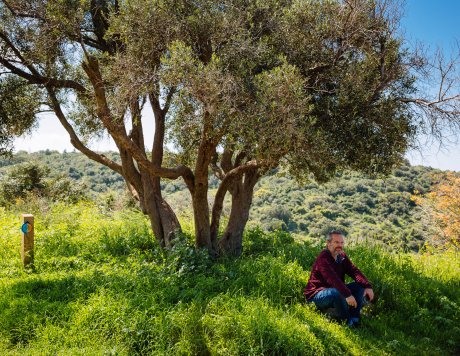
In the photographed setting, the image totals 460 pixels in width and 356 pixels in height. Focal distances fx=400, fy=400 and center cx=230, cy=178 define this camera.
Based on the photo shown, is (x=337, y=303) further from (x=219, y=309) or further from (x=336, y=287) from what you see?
(x=219, y=309)

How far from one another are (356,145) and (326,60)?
74.5 inches

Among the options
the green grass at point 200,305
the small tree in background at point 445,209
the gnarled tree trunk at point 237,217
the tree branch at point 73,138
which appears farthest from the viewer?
the small tree in background at point 445,209

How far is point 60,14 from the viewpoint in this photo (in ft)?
24.6

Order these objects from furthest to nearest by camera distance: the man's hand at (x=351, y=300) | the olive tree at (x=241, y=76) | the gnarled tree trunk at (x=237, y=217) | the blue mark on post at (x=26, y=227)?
the gnarled tree trunk at (x=237, y=217), the blue mark on post at (x=26, y=227), the olive tree at (x=241, y=76), the man's hand at (x=351, y=300)

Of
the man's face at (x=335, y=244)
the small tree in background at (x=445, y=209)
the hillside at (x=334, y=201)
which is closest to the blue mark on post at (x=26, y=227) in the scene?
the man's face at (x=335, y=244)

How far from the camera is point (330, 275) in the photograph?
582 cm

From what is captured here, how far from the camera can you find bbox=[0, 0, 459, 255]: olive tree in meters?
6.67

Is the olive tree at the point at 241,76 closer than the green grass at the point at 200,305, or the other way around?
the green grass at the point at 200,305

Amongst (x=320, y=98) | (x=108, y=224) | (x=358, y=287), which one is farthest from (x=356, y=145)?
(x=108, y=224)

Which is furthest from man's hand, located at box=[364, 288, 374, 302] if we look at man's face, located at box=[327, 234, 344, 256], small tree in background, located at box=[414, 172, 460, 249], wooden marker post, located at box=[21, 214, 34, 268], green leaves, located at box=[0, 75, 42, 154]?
small tree in background, located at box=[414, 172, 460, 249]

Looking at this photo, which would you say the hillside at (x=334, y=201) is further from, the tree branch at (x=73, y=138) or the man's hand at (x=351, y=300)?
the man's hand at (x=351, y=300)

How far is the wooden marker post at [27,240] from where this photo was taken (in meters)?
8.01

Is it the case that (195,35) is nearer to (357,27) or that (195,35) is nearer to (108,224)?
(357,27)

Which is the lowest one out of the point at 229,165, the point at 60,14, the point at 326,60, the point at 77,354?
the point at 77,354
